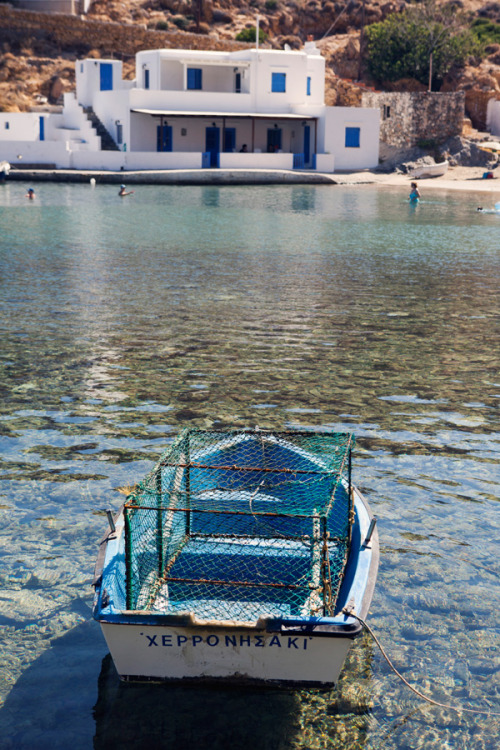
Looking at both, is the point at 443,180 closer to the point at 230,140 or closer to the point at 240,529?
the point at 230,140

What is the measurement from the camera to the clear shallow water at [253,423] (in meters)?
5.39

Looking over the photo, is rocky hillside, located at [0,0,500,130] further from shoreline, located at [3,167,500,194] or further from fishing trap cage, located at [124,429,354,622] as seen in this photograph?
fishing trap cage, located at [124,429,354,622]

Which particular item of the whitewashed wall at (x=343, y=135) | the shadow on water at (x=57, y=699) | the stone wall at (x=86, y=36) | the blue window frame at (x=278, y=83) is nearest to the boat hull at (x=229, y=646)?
the shadow on water at (x=57, y=699)

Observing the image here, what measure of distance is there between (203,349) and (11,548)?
708cm

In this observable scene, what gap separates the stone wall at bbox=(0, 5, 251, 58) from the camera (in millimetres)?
71438

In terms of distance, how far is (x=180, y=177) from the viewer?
50594 mm

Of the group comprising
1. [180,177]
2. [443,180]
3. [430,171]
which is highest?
[430,171]

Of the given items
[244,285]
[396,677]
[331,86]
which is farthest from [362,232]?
[331,86]

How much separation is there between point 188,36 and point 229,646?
78747mm

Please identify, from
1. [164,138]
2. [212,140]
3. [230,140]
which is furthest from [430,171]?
[164,138]

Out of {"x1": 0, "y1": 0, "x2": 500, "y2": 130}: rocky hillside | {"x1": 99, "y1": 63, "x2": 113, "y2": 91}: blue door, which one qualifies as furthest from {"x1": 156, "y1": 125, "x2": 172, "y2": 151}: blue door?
{"x1": 0, "y1": 0, "x2": 500, "y2": 130}: rocky hillside

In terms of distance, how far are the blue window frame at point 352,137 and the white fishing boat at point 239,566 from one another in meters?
53.2

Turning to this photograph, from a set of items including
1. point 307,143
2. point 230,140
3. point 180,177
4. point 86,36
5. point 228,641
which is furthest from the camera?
point 86,36

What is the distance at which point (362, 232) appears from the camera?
3048 cm
